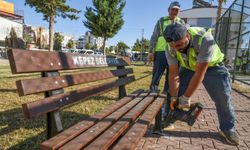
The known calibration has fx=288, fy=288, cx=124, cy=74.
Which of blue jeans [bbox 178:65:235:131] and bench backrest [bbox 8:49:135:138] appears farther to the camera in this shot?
blue jeans [bbox 178:65:235:131]

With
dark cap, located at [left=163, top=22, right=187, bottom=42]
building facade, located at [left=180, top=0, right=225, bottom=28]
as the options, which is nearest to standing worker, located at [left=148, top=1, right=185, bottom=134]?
dark cap, located at [left=163, top=22, right=187, bottom=42]

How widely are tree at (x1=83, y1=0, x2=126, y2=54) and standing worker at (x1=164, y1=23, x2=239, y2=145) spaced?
3075cm

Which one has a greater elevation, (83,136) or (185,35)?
(185,35)

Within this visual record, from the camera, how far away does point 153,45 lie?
197 inches

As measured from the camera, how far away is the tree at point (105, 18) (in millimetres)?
33656

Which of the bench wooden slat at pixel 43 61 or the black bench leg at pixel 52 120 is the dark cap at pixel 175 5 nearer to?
the bench wooden slat at pixel 43 61

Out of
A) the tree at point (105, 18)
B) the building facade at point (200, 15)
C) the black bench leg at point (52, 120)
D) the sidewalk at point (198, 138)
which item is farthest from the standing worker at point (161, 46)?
the building facade at point (200, 15)

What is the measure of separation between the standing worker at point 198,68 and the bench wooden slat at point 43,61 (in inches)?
39.1

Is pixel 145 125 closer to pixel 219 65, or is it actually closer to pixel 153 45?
pixel 219 65

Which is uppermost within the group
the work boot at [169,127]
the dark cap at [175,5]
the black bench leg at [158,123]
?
the dark cap at [175,5]

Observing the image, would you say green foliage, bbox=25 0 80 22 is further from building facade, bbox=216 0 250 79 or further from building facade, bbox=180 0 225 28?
building facade, bbox=180 0 225 28

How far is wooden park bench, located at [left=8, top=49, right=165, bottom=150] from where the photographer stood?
6.61 ft

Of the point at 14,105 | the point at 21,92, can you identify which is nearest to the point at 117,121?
the point at 21,92

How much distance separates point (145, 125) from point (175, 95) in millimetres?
1041
